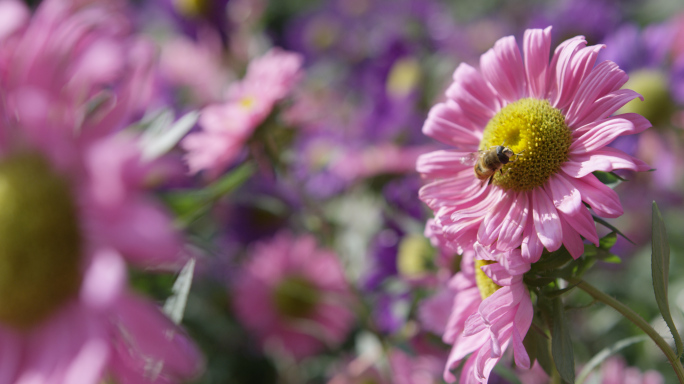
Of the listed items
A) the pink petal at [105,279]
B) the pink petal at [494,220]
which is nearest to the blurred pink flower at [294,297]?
the pink petal at [494,220]

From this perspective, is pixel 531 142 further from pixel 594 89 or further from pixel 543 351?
pixel 543 351

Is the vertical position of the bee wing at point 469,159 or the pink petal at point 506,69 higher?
the pink petal at point 506,69

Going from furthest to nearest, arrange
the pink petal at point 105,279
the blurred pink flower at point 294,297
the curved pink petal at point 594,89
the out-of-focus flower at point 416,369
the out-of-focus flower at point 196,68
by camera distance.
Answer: the out-of-focus flower at point 196,68 → the blurred pink flower at point 294,297 → the out-of-focus flower at point 416,369 → the curved pink petal at point 594,89 → the pink petal at point 105,279

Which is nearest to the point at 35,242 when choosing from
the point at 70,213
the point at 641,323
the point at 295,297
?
the point at 70,213

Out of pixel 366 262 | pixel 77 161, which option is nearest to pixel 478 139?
pixel 77 161

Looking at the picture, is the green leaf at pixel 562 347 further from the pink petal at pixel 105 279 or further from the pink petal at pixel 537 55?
the pink petal at pixel 105 279

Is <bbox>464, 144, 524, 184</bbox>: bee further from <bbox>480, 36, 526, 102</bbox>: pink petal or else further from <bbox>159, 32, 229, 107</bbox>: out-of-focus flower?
<bbox>159, 32, 229, 107</bbox>: out-of-focus flower

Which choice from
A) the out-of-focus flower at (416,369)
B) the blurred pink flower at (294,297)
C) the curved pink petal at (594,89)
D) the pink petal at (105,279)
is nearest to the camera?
the pink petal at (105,279)
